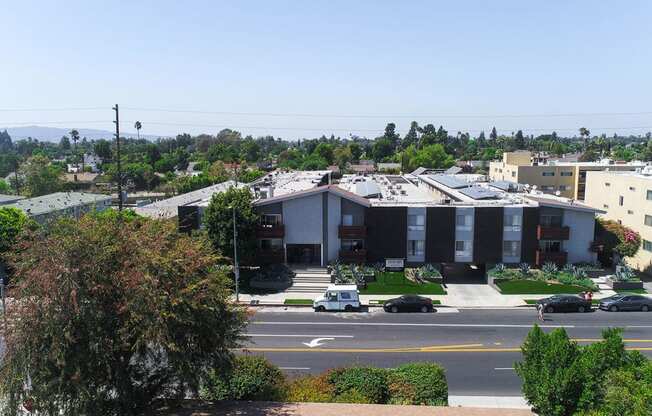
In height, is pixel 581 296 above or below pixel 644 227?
below

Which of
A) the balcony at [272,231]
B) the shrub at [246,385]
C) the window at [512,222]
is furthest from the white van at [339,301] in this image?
the window at [512,222]

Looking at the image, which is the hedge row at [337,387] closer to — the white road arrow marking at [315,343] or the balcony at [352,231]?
the white road arrow marking at [315,343]

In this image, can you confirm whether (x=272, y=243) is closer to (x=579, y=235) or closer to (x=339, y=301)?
(x=339, y=301)

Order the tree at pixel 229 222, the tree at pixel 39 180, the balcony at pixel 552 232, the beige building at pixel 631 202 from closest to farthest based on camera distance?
1. the tree at pixel 229 222
2. the balcony at pixel 552 232
3. the beige building at pixel 631 202
4. the tree at pixel 39 180

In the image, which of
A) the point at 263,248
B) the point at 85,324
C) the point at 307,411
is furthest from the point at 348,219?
the point at 85,324

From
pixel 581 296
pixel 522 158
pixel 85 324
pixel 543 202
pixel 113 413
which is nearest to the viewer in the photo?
pixel 85 324

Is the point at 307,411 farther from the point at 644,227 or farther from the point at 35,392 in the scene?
the point at 644,227
